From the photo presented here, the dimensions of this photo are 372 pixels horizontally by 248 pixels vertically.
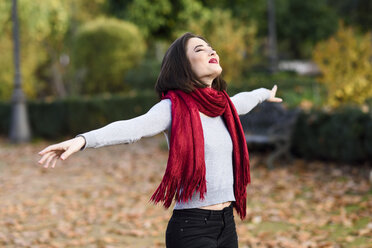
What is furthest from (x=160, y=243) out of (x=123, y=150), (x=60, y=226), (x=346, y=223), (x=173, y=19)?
(x=173, y=19)

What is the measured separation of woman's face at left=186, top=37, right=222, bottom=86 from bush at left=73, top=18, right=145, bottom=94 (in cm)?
1671

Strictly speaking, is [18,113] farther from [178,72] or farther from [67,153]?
[67,153]

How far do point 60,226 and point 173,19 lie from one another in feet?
57.4

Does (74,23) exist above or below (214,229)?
above

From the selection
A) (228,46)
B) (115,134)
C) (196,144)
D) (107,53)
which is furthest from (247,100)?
(107,53)

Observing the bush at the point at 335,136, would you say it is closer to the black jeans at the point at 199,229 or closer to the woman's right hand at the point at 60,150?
the black jeans at the point at 199,229

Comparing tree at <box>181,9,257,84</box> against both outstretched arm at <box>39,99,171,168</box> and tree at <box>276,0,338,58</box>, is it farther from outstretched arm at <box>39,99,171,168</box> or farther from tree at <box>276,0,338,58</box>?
tree at <box>276,0,338,58</box>

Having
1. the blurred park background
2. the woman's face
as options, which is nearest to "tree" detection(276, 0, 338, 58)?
the blurred park background

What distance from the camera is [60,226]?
19.4 ft

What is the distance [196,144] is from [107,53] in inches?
674

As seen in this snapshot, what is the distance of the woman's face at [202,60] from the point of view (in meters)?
2.70

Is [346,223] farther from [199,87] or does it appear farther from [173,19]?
[173,19]

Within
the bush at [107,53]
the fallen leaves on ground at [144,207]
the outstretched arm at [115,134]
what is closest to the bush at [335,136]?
the fallen leaves on ground at [144,207]

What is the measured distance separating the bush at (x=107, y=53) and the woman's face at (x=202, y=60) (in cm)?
1671
